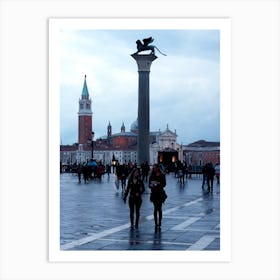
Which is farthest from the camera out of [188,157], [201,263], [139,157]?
[188,157]

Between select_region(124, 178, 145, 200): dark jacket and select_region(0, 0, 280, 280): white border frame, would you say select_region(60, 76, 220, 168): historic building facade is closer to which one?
select_region(124, 178, 145, 200): dark jacket

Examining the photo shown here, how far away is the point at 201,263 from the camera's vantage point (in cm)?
781

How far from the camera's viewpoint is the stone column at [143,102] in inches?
→ 1062

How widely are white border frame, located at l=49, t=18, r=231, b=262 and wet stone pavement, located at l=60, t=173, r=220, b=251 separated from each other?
0.33 meters

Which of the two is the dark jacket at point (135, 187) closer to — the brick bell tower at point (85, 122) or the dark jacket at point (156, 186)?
the dark jacket at point (156, 186)

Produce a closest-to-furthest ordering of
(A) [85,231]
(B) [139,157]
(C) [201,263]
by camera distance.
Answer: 1. (C) [201,263]
2. (A) [85,231]
3. (B) [139,157]

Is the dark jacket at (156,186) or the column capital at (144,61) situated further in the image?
the column capital at (144,61)

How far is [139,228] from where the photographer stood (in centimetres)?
1002
